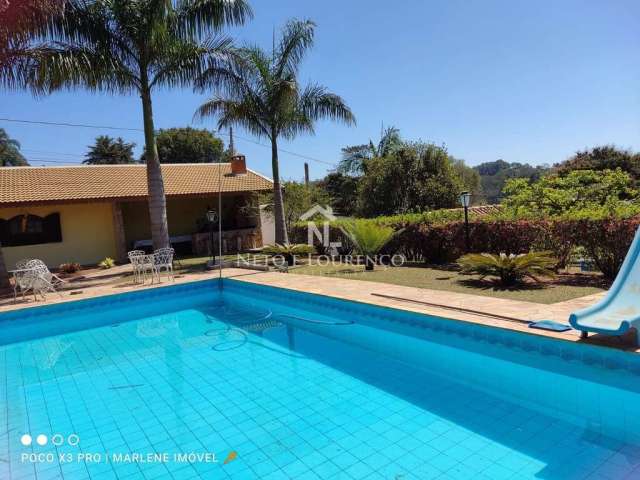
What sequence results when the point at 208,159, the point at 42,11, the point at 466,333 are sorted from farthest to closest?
1. the point at 208,159
2. the point at 42,11
3. the point at 466,333

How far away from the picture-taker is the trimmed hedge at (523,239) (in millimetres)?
9117

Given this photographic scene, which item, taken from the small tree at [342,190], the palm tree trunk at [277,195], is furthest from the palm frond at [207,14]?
the small tree at [342,190]

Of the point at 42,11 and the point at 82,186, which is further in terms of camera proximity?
the point at 82,186

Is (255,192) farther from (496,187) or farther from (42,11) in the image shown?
(496,187)

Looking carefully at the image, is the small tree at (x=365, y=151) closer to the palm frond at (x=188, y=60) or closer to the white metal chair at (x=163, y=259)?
the palm frond at (x=188, y=60)

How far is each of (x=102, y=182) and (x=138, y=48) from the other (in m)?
7.84

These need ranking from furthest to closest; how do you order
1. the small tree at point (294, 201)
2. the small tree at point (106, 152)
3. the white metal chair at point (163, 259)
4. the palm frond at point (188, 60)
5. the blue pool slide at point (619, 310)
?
the small tree at point (106, 152) → the small tree at point (294, 201) → the palm frond at point (188, 60) → the white metal chair at point (163, 259) → the blue pool slide at point (619, 310)

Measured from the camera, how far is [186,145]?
4825cm

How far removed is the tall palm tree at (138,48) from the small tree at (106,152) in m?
44.9

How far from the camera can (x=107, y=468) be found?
4.34 meters

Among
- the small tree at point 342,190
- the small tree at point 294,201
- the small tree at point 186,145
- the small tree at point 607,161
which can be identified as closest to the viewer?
the small tree at point 294,201

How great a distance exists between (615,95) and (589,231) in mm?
6073

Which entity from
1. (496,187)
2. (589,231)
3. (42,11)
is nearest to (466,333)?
(589,231)

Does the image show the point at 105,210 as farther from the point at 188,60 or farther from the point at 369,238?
the point at 369,238
